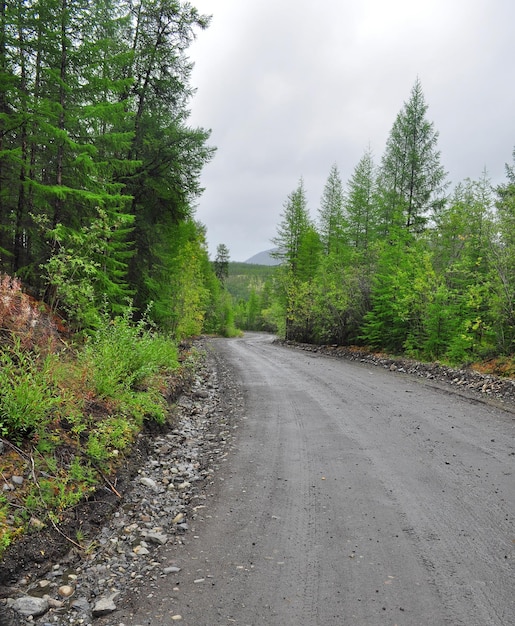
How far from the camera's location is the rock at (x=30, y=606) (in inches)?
106

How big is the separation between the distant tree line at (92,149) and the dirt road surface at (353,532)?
563cm

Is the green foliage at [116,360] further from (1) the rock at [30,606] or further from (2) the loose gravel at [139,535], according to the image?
(1) the rock at [30,606]

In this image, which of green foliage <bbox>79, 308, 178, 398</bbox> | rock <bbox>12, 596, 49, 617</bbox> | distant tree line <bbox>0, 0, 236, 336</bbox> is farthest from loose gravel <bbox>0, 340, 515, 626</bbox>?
distant tree line <bbox>0, 0, 236, 336</bbox>

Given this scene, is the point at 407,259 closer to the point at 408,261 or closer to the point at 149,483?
the point at 408,261

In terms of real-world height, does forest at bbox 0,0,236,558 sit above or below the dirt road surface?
above

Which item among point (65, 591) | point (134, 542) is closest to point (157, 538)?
point (134, 542)

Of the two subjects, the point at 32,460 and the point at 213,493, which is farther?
the point at 213,493

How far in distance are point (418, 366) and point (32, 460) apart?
13.6 metres

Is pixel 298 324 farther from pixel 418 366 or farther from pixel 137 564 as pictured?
pixel 137 564

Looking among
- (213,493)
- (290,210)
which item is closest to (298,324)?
(290,210)

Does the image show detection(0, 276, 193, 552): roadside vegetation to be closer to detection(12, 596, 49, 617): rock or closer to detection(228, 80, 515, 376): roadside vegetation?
detection(12, 596, 49, 617): rock

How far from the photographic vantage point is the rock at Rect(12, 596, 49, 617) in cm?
269

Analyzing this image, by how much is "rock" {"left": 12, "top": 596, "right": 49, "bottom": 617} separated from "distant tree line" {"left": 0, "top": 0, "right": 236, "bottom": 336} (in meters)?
6.17

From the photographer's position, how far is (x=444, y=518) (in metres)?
4.04
